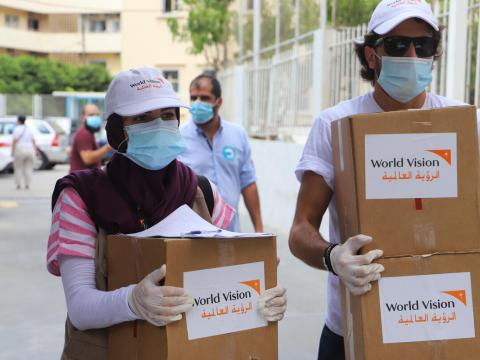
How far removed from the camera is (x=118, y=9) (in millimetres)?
47625

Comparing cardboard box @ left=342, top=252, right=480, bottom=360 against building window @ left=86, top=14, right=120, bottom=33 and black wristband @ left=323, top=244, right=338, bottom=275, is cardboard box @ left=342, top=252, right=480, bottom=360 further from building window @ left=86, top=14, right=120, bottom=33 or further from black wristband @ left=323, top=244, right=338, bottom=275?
building window @ left=86, top=14, right=120, bottom=33

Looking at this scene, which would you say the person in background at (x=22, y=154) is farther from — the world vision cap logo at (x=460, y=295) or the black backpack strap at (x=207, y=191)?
the world vision cap logo at (x=460, y=295)

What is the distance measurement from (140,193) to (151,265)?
30cm

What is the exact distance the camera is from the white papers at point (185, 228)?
2.00 m

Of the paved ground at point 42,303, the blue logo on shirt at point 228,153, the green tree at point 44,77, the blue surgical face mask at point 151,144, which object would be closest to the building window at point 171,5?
the green tree at point 44,77

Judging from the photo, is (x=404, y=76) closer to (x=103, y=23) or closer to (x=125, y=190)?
(x=125, y=190)

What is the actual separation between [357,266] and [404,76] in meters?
0.70

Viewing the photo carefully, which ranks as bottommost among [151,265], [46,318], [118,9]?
[46,318]

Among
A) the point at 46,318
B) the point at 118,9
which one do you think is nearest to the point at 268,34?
the point at 46,318

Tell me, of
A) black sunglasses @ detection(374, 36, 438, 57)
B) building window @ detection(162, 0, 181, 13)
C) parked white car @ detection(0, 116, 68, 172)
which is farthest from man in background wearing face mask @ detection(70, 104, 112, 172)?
building window @ detection(162, 0, 181, 13)

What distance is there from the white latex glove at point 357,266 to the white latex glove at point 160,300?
0.38 meters

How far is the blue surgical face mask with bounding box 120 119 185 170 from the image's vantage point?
7.46ft

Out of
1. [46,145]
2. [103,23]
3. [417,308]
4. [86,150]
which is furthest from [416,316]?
[103,23]

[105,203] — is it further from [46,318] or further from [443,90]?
[443,90]
